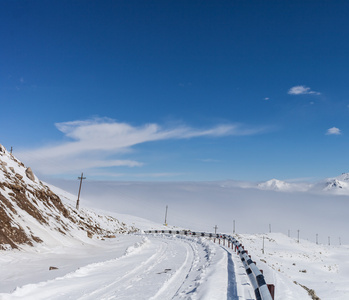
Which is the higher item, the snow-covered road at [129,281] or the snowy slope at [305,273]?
the snow-covered road at [129,281]

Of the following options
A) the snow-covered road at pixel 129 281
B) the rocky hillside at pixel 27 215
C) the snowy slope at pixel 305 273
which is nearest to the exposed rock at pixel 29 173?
the rocky hillside at pixel 27 215

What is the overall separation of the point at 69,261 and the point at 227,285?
8.03m

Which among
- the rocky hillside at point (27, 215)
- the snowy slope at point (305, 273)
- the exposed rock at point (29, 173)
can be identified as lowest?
the snowy slope at point (305, 273)

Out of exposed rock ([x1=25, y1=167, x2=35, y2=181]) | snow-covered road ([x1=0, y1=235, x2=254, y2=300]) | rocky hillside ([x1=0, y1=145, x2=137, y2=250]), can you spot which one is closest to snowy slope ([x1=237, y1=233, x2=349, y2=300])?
snow-covered road ([x1=0, y1=235, x2=254, y2=300])

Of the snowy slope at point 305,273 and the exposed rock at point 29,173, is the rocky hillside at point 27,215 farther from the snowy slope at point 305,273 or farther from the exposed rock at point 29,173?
the snowy slope at point 305,273

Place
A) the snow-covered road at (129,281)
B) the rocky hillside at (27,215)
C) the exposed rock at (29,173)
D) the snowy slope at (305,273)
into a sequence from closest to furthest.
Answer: the snow-covered road at (129,281) → the snowy slope at (305,273) → the rocky hillside at (27,215) → the exposed rock at (29,173)

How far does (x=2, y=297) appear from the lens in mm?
6699

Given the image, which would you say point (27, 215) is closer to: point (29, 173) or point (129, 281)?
point (29, 173)

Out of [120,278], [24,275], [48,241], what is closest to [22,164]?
[48,241]

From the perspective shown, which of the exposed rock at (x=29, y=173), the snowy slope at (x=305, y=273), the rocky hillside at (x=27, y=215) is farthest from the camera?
the exposed rock at (x=29, y=173)

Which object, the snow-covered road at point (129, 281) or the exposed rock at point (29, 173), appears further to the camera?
the exposed rock at point (29, 173)

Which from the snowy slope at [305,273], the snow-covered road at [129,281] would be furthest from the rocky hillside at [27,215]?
the snowy slope at [305,273]

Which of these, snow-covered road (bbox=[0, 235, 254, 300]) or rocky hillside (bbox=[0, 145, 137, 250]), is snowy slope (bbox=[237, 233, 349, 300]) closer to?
snow-covered road (bbox=[0, 235, 254, 300])

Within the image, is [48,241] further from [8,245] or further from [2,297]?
[2,297]
